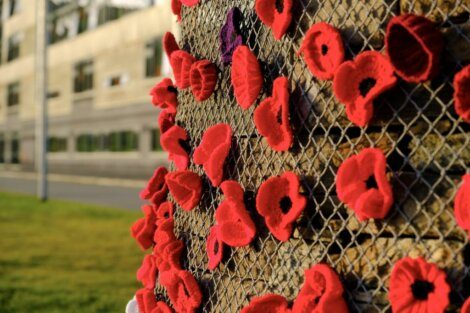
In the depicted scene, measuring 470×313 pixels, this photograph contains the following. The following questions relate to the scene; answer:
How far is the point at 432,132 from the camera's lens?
2074mm

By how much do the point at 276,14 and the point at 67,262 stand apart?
24.7ft

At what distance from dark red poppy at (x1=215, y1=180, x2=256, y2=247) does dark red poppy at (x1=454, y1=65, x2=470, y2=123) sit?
0.83 meters

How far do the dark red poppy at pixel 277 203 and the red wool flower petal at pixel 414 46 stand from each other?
51cm

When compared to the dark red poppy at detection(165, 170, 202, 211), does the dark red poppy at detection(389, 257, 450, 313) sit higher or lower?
lower

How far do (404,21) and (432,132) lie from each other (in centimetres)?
33

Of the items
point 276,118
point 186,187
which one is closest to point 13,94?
point 186,187

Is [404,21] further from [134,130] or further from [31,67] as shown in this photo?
[31,67]

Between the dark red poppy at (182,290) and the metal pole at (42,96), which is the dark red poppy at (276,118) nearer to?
the dark red poppy at (182,290)

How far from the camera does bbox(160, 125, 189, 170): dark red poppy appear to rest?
3000mm

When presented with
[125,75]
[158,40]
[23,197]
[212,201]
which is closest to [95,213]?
[23,197]

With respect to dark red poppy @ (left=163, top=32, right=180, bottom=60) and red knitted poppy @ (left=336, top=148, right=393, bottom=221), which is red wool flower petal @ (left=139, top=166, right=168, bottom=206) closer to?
dark red poppy @ (left=163, top=32, right=180, bottom=60)

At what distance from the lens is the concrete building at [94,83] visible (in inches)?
1251

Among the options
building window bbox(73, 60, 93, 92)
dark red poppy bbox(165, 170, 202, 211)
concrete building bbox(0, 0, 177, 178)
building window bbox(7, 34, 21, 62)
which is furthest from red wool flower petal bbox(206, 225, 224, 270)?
building window bbox(7, 34, 21, 62)

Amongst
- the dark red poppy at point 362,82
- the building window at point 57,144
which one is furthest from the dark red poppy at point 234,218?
the building window at point 57,144
